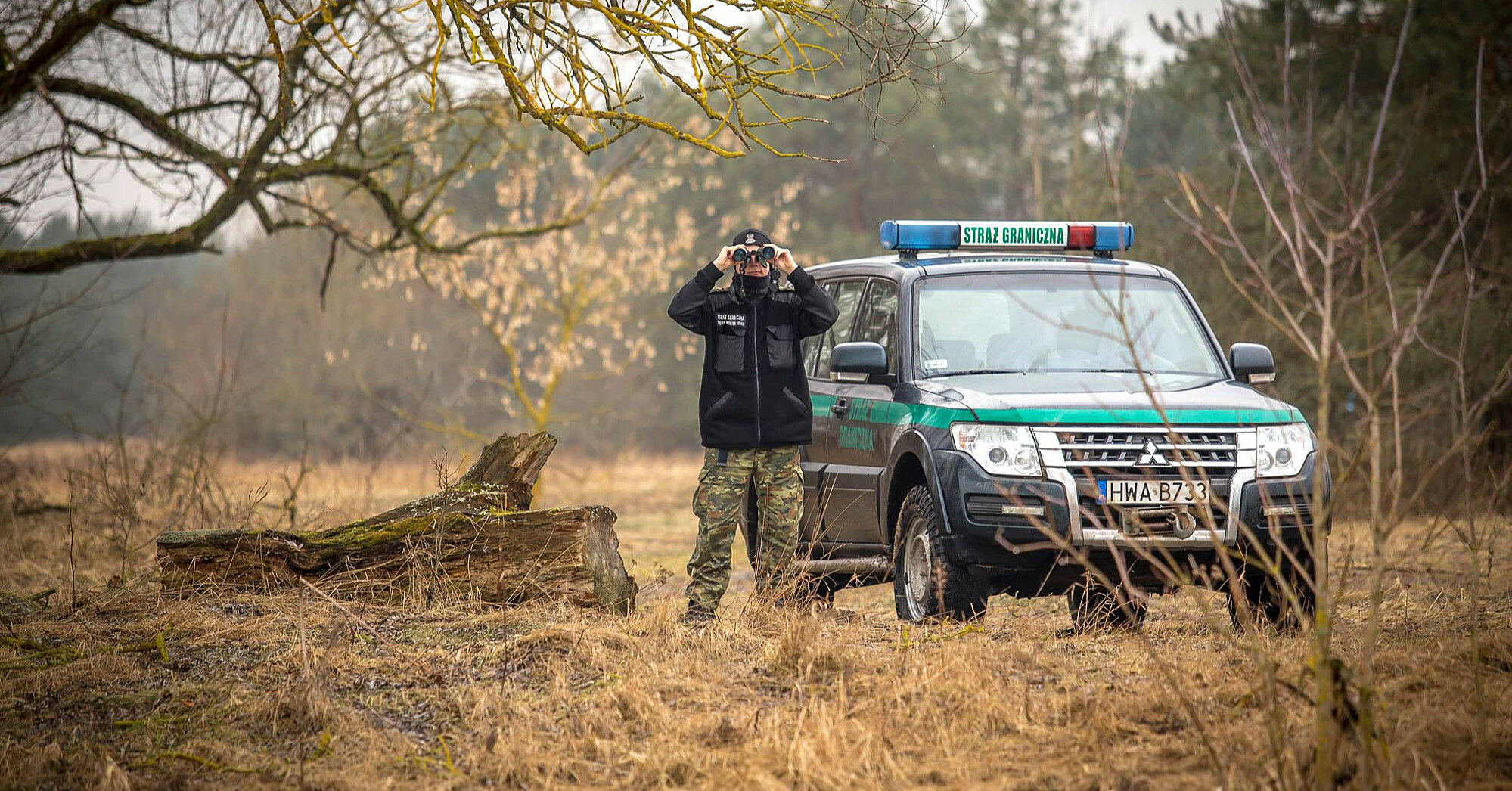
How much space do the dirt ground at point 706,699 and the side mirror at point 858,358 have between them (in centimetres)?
122

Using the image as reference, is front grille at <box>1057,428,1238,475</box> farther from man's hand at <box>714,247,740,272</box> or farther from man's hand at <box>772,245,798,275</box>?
man's hand at <box>714,247,740,272</box>

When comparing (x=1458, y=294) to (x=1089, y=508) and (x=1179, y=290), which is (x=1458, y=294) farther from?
(x=1179, y=290)

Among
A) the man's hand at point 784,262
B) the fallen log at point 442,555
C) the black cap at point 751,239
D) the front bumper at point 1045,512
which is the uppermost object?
the black cap at point 751,239

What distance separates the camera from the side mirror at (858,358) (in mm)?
6480

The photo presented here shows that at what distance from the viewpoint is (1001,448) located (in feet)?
19.3

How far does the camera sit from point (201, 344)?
4103 centimetres

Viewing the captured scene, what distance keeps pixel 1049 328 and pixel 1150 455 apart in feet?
4.44

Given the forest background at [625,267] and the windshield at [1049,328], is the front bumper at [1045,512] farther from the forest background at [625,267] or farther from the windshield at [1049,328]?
the forest background at [625,267]

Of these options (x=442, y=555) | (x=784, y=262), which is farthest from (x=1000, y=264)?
(x=442, y=555)

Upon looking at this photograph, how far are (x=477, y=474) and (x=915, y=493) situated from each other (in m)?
2.32

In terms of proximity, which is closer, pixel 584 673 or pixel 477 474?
pixel 584 673

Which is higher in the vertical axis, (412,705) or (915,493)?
(915,493)

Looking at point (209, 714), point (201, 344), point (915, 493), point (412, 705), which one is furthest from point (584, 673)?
point (201, 344)

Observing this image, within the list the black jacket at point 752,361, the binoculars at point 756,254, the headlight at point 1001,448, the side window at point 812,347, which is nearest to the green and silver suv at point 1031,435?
the headlight at point 1001,448
